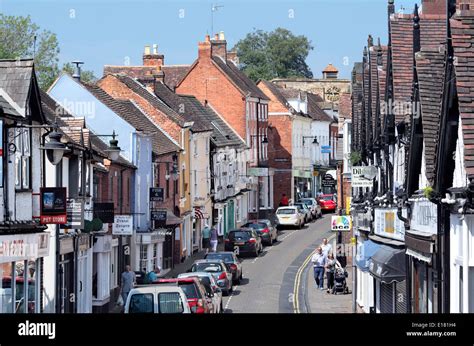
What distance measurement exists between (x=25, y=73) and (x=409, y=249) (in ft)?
25.9

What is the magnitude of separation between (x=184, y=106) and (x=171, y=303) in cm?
3554

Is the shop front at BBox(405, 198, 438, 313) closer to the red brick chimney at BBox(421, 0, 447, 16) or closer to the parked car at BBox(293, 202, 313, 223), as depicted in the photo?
the red brick chimney at BBox(421, 0, 447, 16)

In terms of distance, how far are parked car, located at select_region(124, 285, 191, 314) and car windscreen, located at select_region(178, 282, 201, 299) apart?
2.79 meters

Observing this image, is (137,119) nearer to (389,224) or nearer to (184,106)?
(184,106)

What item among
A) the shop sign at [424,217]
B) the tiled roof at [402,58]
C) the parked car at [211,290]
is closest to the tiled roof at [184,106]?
the parked car at [211,290]

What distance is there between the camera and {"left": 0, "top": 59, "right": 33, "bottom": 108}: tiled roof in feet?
68.0

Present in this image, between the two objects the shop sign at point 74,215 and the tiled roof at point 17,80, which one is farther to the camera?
the shop sign at point 74,215

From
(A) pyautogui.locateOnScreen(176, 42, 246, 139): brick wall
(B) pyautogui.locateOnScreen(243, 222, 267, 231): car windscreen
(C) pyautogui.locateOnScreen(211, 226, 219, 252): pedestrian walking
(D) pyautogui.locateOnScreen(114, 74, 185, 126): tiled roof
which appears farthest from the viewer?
(A) pyautogui.locateOnScreen(176, 42, 246, 139): brick wall

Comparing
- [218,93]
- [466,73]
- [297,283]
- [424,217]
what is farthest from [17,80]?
[218,93]

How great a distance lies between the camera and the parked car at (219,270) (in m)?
36.1

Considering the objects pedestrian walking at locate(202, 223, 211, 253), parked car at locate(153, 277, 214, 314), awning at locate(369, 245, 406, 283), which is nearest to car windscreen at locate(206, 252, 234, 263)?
pedestrian walking at locate(202, 223, 211, 253)

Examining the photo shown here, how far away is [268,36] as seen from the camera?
1139 centimetres

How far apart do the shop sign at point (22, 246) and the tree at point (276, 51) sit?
696 cm

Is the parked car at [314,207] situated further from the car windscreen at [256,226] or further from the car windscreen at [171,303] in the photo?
the car windscreen at [171,303]
